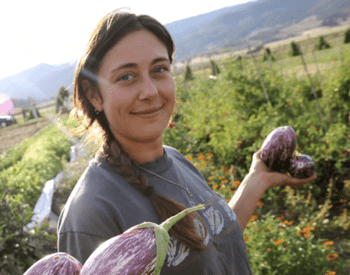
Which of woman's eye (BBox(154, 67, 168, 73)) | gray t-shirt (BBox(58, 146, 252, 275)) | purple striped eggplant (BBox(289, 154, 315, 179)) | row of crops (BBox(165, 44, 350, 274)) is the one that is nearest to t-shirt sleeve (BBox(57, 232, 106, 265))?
gray t-shirt (BBox(58, 146, 252, 275))

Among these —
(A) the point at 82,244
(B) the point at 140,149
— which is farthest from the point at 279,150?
(A) the point at 82,244

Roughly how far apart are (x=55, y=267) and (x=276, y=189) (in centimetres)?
343

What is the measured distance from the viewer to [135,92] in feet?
3.23

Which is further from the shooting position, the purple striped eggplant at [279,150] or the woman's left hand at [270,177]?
the purple striped eggplant at [279,150]

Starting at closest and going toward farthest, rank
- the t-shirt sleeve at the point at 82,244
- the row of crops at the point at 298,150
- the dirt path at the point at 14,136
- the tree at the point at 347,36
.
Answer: the t-shirt sleeve at the point at 82,244 < the row of crops at the point at 298,150 < the dirt path at the point at 14,136 < the tree at the point at 347,36

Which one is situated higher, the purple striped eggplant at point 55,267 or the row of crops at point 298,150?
the purple striped eggplant at point 55,267

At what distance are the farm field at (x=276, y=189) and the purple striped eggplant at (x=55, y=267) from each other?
0.92 metres

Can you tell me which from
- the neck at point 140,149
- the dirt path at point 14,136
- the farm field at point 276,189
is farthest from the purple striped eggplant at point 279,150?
the dirt path at point 14,136

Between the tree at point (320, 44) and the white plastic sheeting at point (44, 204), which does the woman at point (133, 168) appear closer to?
the white plastic sheeting at point (44, 204)

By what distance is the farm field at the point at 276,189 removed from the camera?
95.5 inches

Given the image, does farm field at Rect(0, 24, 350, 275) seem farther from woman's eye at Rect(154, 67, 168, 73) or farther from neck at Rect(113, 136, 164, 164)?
woman's eye at Rect(154, 67, 168, 73)

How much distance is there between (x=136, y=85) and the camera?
3.24ft

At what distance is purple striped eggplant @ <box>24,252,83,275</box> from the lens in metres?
0.51

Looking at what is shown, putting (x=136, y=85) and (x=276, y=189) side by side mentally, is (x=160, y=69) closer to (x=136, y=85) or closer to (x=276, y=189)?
(x=136, y=85)
